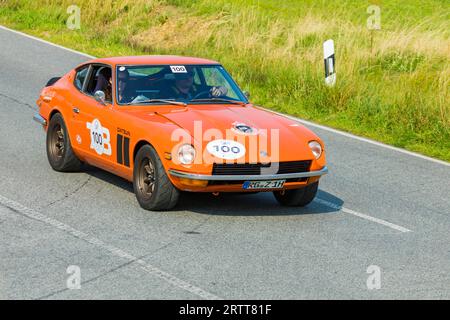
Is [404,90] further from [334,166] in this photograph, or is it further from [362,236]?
[362,236]

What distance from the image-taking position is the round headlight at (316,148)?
11.0 metres

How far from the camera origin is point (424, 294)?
8352mm

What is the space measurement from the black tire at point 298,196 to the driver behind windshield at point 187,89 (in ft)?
4.78

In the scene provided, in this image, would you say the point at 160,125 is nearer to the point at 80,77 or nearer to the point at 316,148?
the point at 316,148

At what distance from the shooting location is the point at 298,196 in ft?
37.0

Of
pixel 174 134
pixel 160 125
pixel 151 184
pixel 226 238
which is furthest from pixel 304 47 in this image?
pixel 226 238

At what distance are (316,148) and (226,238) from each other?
1705 mm

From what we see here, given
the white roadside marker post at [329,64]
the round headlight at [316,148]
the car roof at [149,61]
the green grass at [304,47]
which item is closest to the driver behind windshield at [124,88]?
the car roof at [149,61]

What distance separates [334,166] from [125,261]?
5394mm

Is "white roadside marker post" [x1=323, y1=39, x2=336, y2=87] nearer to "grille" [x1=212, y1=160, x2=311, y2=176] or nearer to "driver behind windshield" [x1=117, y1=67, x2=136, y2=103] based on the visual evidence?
"driver behind windshield" [x1=117, y1=67, x2=136, y2=103]

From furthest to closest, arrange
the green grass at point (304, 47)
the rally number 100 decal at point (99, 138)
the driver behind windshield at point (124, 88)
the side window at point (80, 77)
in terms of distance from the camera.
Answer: the green grass at point (304, 47) < the side window at point (80, 77) < the driver behind windshield at point (124, 88) < the rally number 100 decal at point (99, 138)

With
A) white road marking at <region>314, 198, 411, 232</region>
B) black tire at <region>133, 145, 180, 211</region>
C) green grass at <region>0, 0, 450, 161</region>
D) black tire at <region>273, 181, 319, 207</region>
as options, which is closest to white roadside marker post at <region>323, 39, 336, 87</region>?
green grass at <region>0, 0, 450, 161</region>

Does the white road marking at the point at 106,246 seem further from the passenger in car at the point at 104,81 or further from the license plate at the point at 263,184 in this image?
the passenger in car at the point at 104,81

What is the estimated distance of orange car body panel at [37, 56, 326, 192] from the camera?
420 inches
